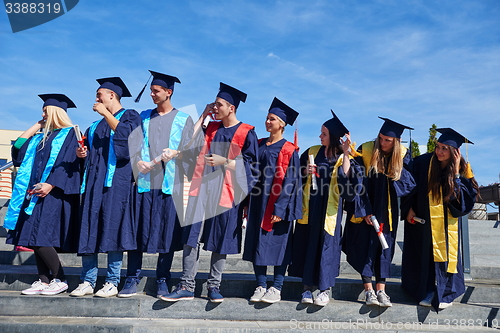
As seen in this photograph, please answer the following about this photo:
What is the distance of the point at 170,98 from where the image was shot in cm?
413

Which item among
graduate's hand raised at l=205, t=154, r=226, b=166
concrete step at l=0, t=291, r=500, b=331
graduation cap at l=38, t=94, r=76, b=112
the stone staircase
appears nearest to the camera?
the stone staircase

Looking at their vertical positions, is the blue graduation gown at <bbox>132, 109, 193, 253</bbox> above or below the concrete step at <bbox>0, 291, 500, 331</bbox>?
above

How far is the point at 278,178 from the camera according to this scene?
3947mm

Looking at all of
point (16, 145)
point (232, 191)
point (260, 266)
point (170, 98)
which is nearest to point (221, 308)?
point (260, 266)

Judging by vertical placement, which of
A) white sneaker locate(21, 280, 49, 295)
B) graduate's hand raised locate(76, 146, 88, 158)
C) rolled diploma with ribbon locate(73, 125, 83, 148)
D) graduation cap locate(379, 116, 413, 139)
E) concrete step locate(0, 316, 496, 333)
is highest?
graduation cap locate(379, 116, 413, 139)

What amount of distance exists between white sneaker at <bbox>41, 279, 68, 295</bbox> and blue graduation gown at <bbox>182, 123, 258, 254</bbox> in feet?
4.11

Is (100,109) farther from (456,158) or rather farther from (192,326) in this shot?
(456,158)

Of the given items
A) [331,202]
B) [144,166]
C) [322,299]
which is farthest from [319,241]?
[144,166]

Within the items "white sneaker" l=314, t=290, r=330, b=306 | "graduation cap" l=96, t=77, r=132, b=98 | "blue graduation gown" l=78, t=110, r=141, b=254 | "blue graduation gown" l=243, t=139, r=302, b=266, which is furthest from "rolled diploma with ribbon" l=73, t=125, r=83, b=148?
"white sneaker" l=314, t=290, r=330, b=306

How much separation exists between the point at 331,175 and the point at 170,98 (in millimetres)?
1777

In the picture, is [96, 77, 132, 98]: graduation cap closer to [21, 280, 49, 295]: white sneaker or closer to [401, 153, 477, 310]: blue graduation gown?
[21, 280, 49, 295]: white sneaker

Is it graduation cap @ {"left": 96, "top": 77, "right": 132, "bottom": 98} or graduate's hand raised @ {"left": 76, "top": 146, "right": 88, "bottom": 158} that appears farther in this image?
graduation cap @ {"left": 96, "top": 77, "right": 132, "bottom": 98}

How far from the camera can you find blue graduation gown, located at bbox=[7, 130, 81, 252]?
385 cm

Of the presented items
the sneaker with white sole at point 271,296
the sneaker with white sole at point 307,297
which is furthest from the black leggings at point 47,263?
the sneaker with white sole at point 307,297
